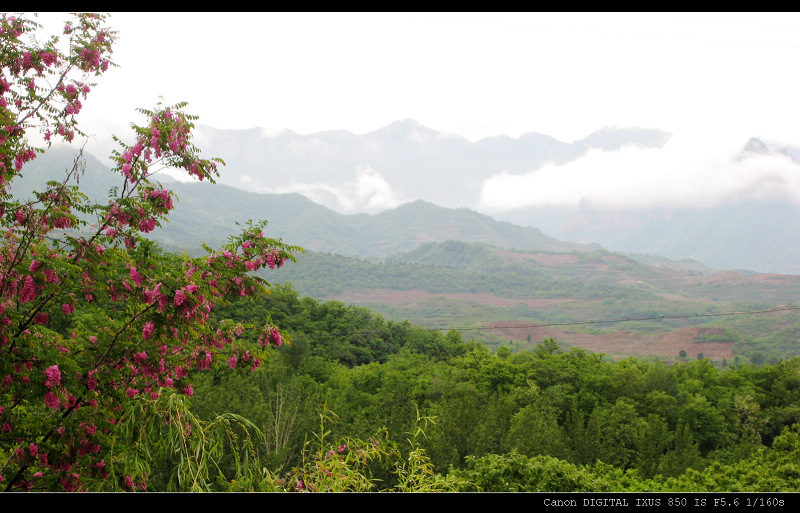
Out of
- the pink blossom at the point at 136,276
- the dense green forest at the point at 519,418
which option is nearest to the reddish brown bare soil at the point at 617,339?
the dense green forest at the point at 519,418

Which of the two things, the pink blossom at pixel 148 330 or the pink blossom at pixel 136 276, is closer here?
the pink blossom at pixel 148 330

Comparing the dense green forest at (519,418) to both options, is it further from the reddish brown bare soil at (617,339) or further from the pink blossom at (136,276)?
the reddish brown bare soil at (617,339)

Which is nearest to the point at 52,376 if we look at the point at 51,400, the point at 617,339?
the point at 51,400

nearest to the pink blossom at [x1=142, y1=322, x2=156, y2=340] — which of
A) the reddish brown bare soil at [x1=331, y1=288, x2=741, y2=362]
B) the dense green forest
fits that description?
the dense green forest

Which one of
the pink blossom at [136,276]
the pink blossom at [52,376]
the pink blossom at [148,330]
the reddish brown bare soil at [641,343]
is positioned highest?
the pink blossom at [136,276]

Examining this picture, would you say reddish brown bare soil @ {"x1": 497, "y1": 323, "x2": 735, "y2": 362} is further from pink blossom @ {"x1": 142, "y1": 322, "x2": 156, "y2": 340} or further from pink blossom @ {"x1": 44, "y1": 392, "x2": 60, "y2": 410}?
pink blossom @ {"x1": 44, "y1": 392, "x2": 60, "y2": 410}

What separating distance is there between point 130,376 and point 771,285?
6597 inches

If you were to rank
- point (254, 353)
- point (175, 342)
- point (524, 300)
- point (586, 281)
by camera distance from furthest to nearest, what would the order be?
1. point (586, 281)
2. point (524, 300)
3. point (254, 353)
4. point (175, 342)

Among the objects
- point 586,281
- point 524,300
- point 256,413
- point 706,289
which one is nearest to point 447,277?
point 524,300

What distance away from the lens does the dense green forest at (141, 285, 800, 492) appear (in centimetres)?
847

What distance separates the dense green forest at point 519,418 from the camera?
8.47m

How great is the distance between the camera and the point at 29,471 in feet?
13.1

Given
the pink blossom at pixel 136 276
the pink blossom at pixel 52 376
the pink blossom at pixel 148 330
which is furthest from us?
the pink blossom at pixel 136 276

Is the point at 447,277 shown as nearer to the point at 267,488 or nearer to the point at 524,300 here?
the point at 524,300
